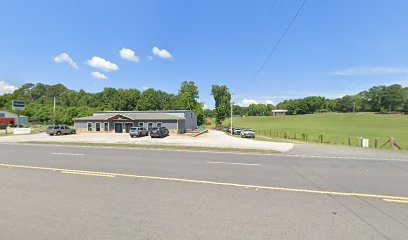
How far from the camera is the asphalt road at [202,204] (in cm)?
399

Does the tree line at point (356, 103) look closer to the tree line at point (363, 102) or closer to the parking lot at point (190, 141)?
the tree line at point (363, 102)

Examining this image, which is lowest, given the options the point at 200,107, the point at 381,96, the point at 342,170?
the point at 342,170

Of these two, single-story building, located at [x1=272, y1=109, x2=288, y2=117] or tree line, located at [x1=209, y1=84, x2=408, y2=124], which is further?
single-story building, located at [x1=272, y1=109, x2=288, y2=117]

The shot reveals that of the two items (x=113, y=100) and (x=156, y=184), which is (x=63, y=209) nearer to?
(x=156, y=184)

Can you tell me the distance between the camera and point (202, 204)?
5.30m

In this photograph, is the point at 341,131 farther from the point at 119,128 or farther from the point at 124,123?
the point at 119,128

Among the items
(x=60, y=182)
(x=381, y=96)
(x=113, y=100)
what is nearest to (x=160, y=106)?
(x=113, y=100)

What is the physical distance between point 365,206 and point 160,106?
89247 millimetres

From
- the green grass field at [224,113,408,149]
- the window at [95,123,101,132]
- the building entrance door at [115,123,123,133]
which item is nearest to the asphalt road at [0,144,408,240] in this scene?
the green grass field at [224,113,408,149]

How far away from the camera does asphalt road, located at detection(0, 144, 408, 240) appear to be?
3.99 meters

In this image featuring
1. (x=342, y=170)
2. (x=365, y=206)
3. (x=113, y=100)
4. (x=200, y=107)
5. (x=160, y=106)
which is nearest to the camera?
(x=365, y=206)

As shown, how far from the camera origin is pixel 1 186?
22.1 ft

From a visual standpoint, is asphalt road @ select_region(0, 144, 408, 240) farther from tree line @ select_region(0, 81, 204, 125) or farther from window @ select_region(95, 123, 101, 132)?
tree line @ select_region(0, 81, 204, 125)

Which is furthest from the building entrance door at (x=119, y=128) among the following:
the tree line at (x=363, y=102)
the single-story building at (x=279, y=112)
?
the single-story building at (x=279, y=112)
